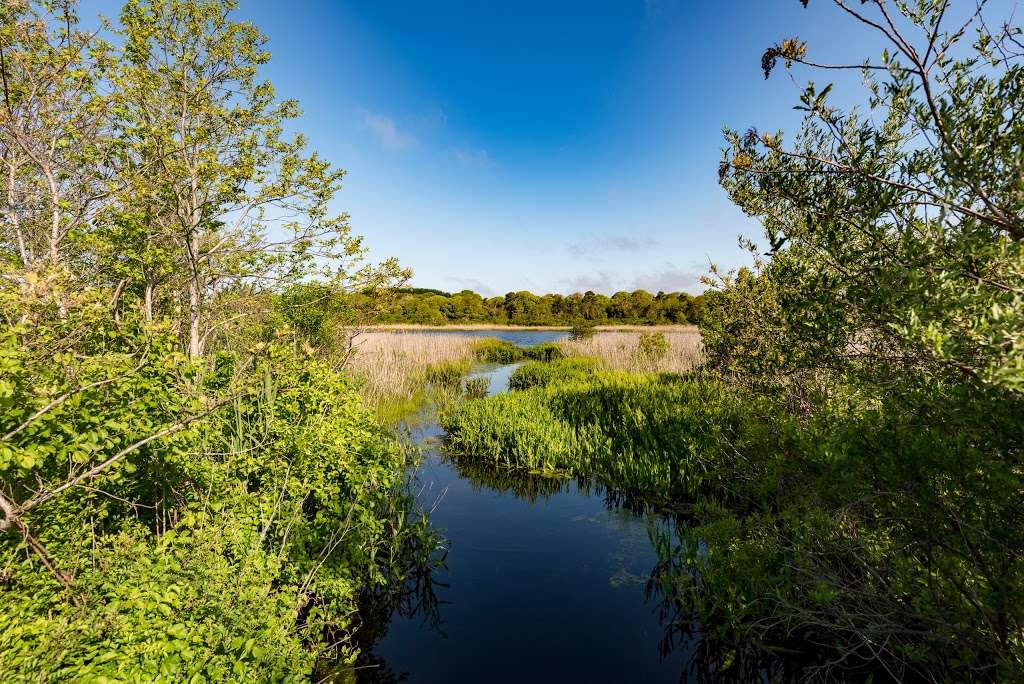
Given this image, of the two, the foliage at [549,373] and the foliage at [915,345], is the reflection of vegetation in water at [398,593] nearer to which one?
the foliage at [915,345]

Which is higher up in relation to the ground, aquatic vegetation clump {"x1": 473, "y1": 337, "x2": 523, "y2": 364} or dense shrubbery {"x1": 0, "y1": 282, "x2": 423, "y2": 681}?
dense shrubbery {"x1": 0, "y1": 282, "x2": 423, "y2": 681}

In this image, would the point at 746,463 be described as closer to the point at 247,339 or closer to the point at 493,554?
the point at 493,554

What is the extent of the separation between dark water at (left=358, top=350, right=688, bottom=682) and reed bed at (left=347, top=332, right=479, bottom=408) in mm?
4916

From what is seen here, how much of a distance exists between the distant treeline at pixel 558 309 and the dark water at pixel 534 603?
2617 inches

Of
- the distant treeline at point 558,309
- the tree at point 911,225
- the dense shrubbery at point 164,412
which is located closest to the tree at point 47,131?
the dense shrubbery at point 164,412

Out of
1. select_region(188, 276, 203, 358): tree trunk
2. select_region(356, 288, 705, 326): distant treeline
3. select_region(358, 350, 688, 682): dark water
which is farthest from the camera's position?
select_region(356, 288, 705, 326): distant treeline

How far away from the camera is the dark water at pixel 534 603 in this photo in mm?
4438

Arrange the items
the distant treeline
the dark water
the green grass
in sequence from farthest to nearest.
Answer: the distant treeline → the green grass → the dark water

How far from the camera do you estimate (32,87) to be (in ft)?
17.0

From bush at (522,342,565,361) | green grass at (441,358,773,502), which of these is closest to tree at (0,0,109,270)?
green grass at (441,358,773,502)

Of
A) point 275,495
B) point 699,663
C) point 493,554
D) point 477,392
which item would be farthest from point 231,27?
point 477,392

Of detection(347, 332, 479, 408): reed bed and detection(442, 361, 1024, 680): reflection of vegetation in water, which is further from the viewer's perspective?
detection(347, 332, 479, 408): reed bed

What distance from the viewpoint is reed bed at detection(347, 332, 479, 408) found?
1448 centimetres

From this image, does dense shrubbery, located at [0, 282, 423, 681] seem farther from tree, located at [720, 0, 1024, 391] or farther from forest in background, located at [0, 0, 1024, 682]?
tree, located at [720, 0, 1024, 391]
